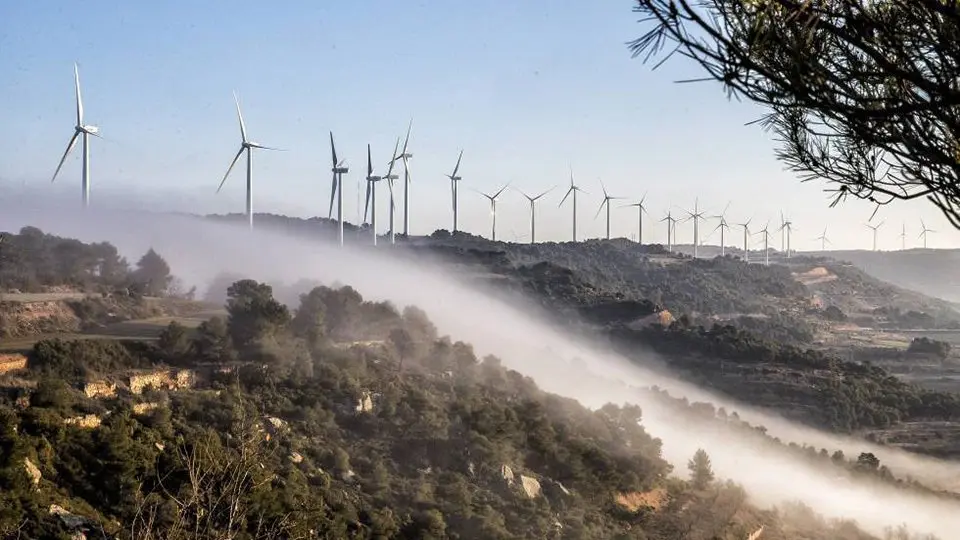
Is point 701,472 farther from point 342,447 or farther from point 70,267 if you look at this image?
point 70,267

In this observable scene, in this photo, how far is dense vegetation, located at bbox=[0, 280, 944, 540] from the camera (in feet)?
64.7

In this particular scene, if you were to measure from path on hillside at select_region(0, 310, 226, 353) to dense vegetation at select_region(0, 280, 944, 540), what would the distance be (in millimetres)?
2696

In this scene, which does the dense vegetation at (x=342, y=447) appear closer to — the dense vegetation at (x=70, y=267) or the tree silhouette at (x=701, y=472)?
the tree silhouette at (x=701, y=472)

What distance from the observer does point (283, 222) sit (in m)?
124

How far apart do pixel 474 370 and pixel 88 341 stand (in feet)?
58.9

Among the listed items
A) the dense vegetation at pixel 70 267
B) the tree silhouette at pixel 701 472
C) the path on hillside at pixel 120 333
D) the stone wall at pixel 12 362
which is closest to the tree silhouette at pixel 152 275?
the dense vegetation at pixel 70 267

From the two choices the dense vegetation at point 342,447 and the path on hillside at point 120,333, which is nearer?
the dense vegetation at point 342,447

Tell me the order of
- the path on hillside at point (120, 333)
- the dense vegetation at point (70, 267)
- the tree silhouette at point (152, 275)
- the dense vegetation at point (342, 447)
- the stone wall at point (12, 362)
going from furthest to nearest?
the tree silhouette at point (152, 275), the dense vegetation at point (70, 267), the path on hillside at point (120, 333), the stone wall at point (12, 362), the dense vegetation at point (342, 447)

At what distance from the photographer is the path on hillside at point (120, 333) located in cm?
3161

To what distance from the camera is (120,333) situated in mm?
36812

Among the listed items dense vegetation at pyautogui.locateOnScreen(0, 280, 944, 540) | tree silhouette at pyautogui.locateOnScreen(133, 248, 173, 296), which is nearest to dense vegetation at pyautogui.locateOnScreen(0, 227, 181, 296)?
tree silhouette at pyautogui.locateOnScreen(133, 248, 173, 296)

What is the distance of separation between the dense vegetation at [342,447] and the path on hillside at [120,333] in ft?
8.85

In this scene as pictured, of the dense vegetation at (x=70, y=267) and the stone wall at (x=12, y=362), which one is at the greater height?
the dense vegetation at (x=70, y=267)

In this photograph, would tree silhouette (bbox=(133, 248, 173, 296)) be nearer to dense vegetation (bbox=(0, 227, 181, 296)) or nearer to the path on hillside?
dense vegetation (bbox=(0, 227, 181, 296))
